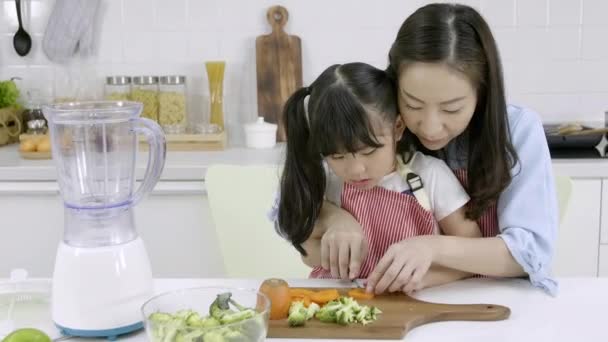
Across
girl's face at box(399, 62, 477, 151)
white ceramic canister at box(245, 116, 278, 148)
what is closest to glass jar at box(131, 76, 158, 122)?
white ceramic canister at box(245, 116, 278, 148)

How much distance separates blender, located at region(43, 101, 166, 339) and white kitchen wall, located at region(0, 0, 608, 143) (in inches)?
61.9

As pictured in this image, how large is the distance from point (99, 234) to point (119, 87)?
5.53 ft

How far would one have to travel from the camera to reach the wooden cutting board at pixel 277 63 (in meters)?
2.65

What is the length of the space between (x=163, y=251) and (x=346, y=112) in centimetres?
120

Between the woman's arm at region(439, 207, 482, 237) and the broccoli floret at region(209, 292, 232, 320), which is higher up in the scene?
the broccoli floret at region(209, 292, 232, 320)

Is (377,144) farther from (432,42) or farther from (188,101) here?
(188,101)

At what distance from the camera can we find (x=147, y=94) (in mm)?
2643

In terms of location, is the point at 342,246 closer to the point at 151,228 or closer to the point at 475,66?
the point at 475,66

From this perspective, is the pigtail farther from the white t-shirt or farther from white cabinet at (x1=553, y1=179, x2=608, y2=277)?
white cabinet at (x1=553, y1=179, x2=608, y2=277)

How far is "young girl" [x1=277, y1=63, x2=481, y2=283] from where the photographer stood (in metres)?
1.30

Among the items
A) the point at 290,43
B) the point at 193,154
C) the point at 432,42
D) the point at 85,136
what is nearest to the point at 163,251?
the point at 193,154

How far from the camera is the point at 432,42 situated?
1.24 meters

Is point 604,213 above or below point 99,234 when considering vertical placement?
below

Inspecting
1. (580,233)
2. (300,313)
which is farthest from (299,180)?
(580,233)
